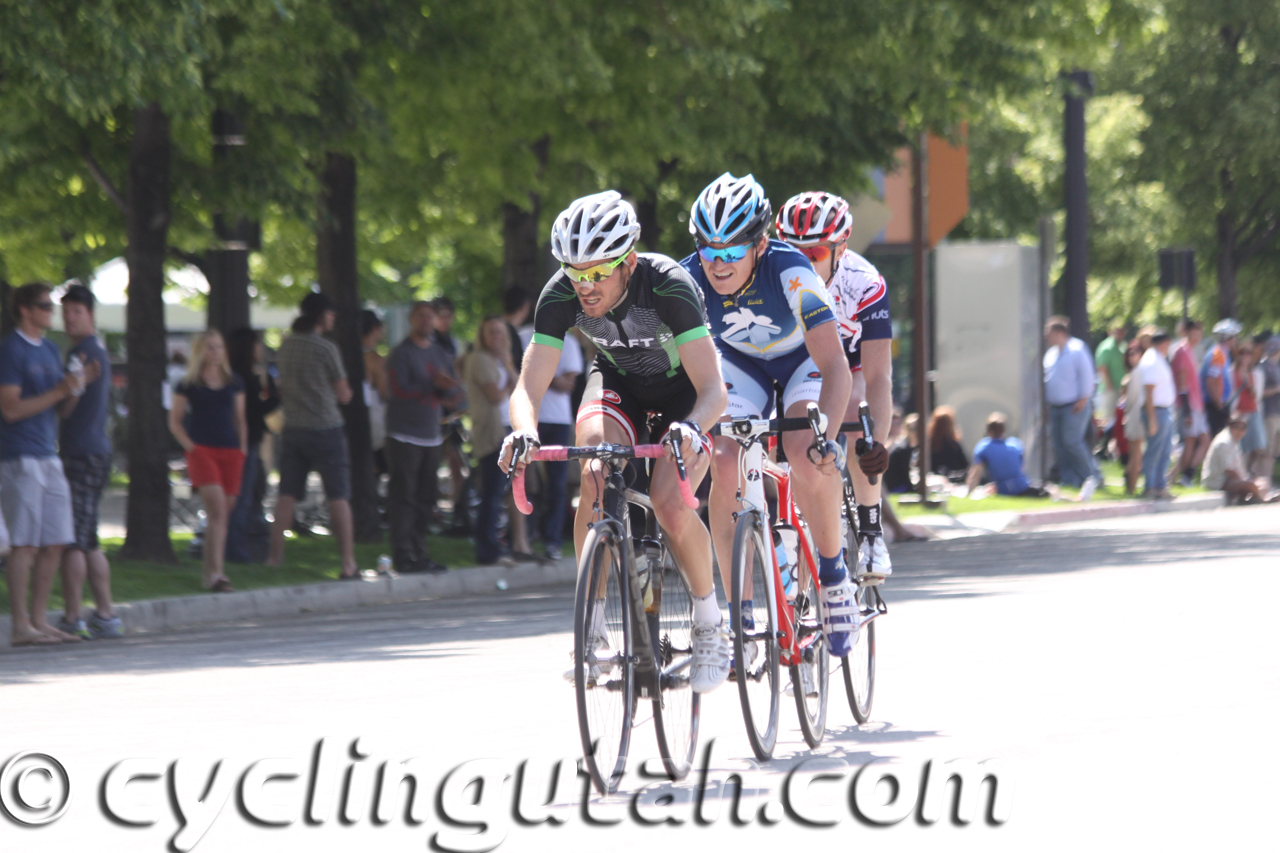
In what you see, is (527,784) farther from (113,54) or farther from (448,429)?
(448,429)

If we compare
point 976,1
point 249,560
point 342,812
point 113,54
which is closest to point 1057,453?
point 976,1

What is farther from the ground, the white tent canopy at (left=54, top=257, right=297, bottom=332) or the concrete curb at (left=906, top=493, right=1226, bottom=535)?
the white tent canopy at (left=54, top=257, right=297, bottom=332)

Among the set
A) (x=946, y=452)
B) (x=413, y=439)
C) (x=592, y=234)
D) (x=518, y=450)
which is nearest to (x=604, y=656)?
(x=518, y=450)

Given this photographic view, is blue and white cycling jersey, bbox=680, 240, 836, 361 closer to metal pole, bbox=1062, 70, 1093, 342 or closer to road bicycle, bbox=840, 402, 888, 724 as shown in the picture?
road bicycle, bbox=840, 402, 888, 724

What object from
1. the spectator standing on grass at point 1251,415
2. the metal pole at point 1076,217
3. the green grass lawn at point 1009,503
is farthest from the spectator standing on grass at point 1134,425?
the metal pole at point 1076,217

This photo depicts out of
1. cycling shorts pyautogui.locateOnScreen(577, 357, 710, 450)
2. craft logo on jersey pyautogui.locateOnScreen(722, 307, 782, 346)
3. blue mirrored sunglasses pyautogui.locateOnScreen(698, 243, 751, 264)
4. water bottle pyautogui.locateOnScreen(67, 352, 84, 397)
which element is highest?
blue mirrored sunglasses pyautogui.locateOnScreen(698, 243, 751, 264)

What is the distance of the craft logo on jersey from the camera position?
714 centimetres

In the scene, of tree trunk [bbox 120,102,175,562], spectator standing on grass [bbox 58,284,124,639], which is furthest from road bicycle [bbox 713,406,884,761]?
tree trunk [bbox 120,102,175,562]

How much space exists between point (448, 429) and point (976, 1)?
20.6 feet

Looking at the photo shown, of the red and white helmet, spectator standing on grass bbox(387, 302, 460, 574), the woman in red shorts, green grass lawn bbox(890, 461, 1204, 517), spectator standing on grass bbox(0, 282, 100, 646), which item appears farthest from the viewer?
green grass lawn bbox(890, 461, 1204, 517)

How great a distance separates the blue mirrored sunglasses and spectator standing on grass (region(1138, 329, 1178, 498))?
15.8 meters

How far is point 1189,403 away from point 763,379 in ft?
58.7

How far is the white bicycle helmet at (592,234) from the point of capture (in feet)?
20.2

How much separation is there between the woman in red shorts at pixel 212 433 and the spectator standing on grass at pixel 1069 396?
11919mm
